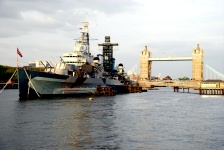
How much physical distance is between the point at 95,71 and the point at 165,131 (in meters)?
60.6

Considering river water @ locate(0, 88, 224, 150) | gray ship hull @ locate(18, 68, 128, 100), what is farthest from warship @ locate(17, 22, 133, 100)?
river water @ locate(0, 88, 224, 150)

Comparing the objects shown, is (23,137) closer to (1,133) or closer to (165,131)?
(1,133)

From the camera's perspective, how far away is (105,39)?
5458 inches

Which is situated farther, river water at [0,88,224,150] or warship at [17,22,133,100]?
warship at [17,22,133,100]

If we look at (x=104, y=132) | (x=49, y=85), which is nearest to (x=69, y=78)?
(x=49, y=85)

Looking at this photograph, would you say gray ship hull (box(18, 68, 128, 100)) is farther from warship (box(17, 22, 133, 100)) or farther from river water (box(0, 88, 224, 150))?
river water (box(0, 88, 224, 150))

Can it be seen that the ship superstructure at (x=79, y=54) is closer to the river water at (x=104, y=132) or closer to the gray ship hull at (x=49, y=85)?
the gray ship hull at (x=49, y=85)

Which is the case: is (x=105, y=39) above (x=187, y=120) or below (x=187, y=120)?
above

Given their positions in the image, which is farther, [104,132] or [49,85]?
[49,85]

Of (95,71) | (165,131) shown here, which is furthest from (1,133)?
(95,71)

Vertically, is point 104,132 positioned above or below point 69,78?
below

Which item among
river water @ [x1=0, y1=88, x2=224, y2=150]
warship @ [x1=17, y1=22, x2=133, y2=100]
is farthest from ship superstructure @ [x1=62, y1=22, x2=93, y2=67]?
river water @ [x1=0, y1=88, x2=224, y2=150]

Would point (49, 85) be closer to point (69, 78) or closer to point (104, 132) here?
point (69, 78)

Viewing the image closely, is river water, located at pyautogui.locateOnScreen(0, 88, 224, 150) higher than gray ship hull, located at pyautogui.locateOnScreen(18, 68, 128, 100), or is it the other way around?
gray ship hull, located at pyautogui.locateOnScreen(18, 68, 128, 100)
